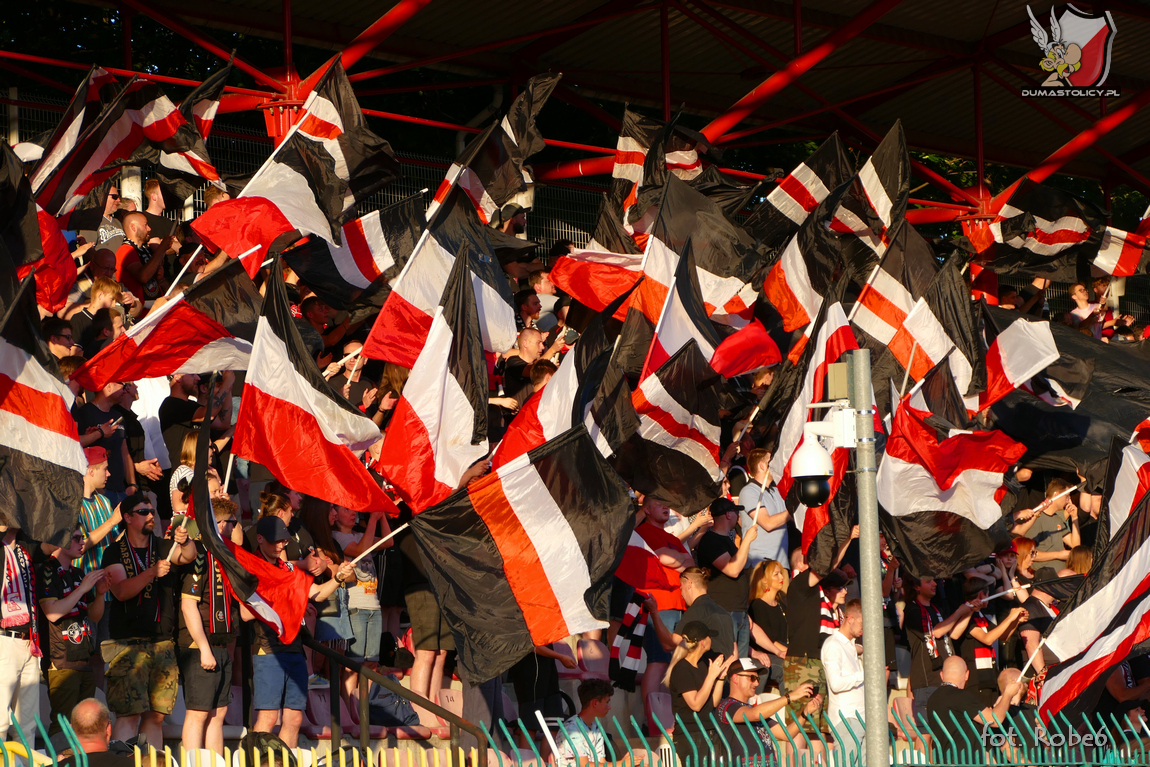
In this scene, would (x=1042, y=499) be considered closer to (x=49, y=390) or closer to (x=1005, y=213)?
(x=1005, y=213)

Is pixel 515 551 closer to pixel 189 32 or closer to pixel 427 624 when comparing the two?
pixel 427 624

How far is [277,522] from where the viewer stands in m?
10.6

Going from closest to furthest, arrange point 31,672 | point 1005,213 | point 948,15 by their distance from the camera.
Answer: point 31,672, point 1005,213, point 948,15

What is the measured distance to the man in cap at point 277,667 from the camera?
10.2m

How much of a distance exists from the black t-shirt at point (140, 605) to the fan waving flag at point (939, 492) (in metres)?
5.69

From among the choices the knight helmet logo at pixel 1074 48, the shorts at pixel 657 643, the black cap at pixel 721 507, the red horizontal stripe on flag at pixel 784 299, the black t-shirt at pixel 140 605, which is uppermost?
the knight helmet logo at pixel 1074 48

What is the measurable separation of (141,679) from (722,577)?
5.01 m

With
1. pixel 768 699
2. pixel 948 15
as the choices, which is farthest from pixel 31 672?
pixel 948 15

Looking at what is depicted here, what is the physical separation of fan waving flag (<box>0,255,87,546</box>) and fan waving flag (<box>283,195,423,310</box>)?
13.3ft

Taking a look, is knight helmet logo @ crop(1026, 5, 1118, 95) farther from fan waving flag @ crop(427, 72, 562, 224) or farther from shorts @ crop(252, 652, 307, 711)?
shorts @ crop(252, 652, 307, 711)

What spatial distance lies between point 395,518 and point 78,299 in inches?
130

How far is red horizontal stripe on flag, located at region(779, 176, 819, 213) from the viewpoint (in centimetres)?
1739

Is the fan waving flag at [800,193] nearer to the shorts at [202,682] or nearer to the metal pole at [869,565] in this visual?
the metal pole at [869,565]

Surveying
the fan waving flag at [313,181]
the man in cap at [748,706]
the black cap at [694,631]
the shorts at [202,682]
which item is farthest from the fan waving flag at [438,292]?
the man in cap at [748,706]
